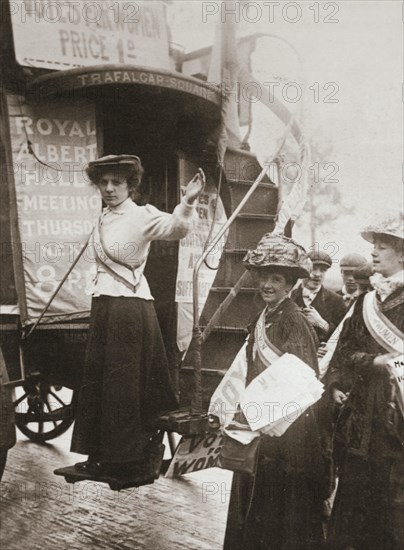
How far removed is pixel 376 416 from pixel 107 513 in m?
2.44

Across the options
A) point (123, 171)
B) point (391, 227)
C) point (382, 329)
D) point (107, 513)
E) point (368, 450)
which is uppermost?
point (123, 171)

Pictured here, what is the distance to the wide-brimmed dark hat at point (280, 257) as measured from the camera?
3346 millimetres

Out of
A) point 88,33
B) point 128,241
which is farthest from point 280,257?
point 88,33

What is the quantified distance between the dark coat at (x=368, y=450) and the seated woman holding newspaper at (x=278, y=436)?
0.51 ft

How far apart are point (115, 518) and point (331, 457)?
5.95 ft

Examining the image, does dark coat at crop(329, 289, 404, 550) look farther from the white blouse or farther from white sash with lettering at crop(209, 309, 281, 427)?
the white blouse

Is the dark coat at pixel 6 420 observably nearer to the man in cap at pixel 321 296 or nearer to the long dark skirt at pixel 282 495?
the long dark skirt at pixel 282 495

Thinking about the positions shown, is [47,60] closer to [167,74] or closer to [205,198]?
[167,74]

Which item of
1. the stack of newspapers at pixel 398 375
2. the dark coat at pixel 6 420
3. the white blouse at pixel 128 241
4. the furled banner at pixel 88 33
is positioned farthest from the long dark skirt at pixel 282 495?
the furled banner at pixel 88 33

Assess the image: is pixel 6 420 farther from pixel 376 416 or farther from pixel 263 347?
pixel 376 416

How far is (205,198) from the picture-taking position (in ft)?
17.0

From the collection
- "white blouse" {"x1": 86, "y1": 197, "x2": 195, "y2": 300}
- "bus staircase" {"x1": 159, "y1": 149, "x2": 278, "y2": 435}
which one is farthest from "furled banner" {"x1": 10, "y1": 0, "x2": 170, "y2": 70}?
"white blouse" {"x1": 86, "y1": 197, "x2": 195, "y2": 300}

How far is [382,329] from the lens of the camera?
3.15 meters

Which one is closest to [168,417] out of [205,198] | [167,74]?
[205,198]
